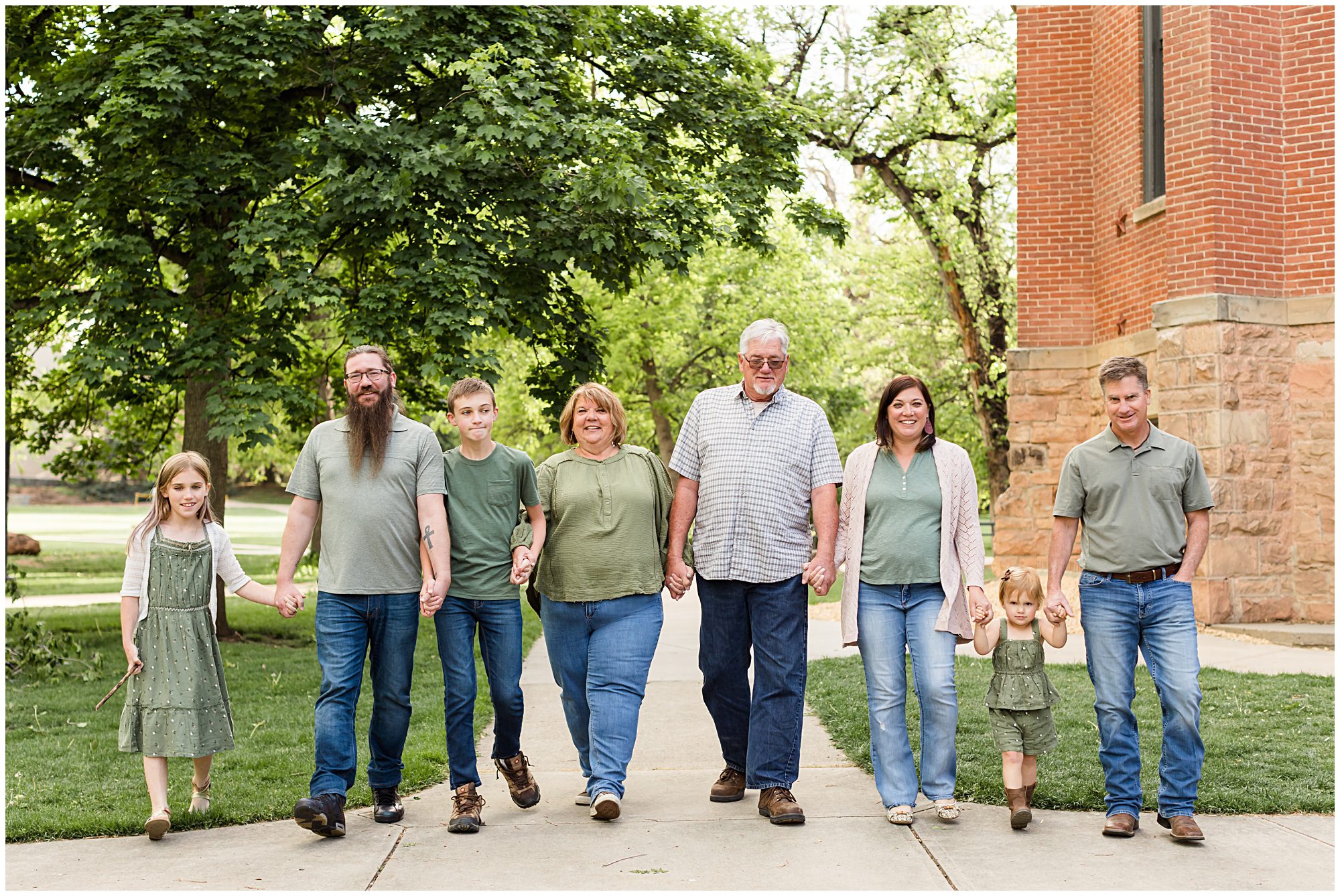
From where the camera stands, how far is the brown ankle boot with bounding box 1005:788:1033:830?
4992 millimetres

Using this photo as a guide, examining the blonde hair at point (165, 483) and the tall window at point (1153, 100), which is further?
the tall window at point (1153, 100)

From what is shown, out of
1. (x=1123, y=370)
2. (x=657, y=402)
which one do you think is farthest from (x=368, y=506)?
(x=657, y=402)

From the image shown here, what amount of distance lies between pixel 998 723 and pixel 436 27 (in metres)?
7.92

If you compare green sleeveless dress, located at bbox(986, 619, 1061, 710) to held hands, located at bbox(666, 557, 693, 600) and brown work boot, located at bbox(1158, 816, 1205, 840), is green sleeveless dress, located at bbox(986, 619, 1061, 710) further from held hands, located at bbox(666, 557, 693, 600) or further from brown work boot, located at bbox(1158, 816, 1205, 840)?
held hands, located at bbox(666, 557, 693, 600)

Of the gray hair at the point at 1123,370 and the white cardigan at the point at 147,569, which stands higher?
the gray hair at the point at 1123,370

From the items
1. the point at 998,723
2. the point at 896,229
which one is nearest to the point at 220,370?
the point at 998,723

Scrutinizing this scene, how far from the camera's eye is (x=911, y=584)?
5.30 metres

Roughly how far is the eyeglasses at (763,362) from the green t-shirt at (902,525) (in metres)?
0.64

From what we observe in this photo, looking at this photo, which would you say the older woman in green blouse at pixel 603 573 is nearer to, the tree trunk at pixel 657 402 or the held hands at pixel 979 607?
the held hands at pixel 979 607

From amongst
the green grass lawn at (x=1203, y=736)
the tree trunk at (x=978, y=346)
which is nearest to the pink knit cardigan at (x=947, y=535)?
the green grass lawn at (x=1203, y=736)

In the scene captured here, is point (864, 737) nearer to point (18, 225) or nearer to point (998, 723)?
point (998, 723)

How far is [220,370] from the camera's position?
32.8 ft

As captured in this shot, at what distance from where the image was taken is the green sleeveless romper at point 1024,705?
5160mm

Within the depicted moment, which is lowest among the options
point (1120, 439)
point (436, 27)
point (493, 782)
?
point (493, 782)
